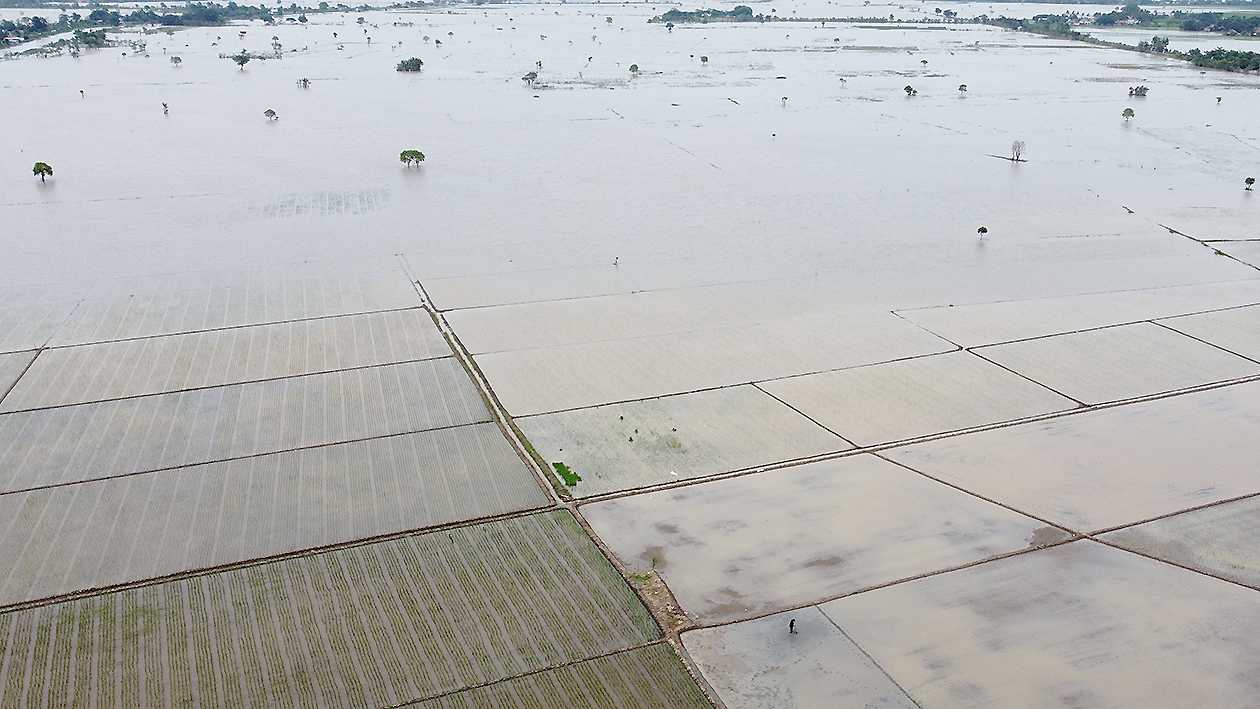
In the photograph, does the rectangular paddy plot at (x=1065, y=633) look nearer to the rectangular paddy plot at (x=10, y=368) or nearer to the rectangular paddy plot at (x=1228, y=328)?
the rectangular paddy plot at (x=1228, y=328)

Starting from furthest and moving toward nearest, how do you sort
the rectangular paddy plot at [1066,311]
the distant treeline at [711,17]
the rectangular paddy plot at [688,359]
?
the distant treeline at [711,17] < the rectangular paddy plot at [1066,311] < the rectangular paddy plot at [688,359]

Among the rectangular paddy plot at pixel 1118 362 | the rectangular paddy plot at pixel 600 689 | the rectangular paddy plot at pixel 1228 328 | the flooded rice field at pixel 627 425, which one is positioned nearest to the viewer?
the rectangular paddy plot at pixel 600 689

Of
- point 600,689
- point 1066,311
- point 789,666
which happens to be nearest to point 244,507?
point 600,689

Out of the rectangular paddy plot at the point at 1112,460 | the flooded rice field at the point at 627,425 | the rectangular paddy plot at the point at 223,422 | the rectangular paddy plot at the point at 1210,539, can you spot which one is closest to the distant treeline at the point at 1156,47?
the flooded rice field at the point at 627,425

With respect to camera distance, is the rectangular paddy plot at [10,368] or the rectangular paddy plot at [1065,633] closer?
the rectangular paddy plot at [1065,633]

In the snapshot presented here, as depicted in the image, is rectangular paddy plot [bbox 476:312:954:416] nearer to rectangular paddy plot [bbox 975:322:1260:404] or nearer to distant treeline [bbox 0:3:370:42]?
rectangular paddy plot [bbox 975:322:1260:404]

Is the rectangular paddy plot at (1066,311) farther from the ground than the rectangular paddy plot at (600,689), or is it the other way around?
the rectangular paddy plot at (1066,311)
